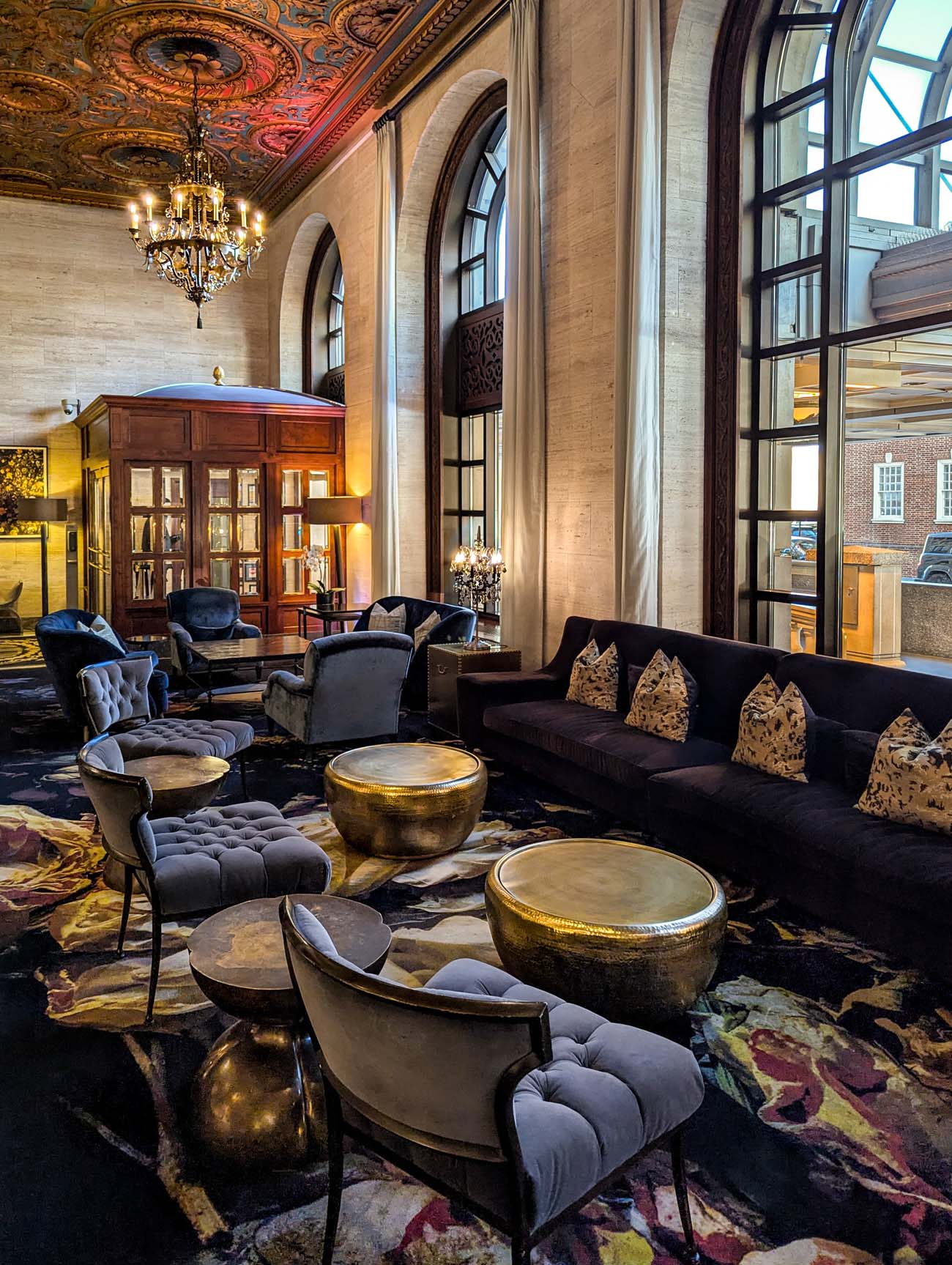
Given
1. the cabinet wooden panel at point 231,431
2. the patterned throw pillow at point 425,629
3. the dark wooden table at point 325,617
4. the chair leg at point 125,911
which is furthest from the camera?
the cabinet wooden panel at point 231,431

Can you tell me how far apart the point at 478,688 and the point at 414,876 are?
2093 millimetres

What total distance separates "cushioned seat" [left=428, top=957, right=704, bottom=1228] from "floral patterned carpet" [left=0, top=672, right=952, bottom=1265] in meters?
0.40

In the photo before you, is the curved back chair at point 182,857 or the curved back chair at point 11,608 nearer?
the curved back chair at point 182,857

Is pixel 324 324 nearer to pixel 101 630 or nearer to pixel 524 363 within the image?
pixel 524 363

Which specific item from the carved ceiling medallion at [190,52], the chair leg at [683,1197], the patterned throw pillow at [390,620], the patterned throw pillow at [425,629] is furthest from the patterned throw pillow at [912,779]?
the carved ceiling medallion at [190,52]

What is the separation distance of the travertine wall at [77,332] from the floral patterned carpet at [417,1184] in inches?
396

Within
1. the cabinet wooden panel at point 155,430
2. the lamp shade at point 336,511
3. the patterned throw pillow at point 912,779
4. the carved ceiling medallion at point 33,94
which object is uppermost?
→ the carved ceiling medallion at point 33,94

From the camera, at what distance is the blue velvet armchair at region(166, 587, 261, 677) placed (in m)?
9.74

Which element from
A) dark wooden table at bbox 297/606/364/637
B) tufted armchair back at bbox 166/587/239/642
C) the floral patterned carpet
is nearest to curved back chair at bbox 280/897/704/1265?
the floral patterned carpet

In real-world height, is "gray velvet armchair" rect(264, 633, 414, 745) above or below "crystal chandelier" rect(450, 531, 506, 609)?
below

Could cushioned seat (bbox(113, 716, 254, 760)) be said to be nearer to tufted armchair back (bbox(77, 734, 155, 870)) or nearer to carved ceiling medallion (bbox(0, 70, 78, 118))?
tufted armchair back (bbox(77, 734, 155, 870))

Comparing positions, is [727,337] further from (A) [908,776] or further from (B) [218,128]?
(B) [218,128]

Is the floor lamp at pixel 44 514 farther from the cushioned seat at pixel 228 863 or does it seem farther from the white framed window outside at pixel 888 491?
the white framed window outside at pixel 888 491

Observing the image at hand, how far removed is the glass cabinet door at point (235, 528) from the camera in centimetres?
1089
